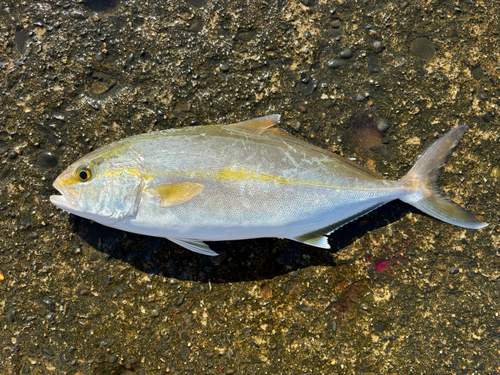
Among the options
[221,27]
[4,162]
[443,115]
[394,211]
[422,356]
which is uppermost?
[221,27]

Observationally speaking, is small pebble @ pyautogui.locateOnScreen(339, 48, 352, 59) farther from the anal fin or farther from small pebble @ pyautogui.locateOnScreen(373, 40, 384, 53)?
the anal fin

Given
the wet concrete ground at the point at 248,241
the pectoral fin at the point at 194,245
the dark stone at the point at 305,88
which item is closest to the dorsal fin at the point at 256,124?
the wet concrete ground at the point at 248,241

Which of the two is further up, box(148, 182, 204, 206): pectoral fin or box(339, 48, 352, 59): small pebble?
box(339, 48, 352, 59): small pebble

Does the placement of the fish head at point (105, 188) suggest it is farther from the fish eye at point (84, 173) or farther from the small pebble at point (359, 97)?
the small pebble at point (359, 97)

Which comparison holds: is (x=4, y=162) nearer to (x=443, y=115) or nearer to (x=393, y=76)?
(x=393, y=76)

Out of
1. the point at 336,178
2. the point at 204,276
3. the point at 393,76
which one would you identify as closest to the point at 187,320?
the point at 204,276

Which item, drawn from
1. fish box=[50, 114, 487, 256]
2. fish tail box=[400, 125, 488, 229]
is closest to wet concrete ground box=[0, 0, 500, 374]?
fish tail box=[400, 125, 488, 229]

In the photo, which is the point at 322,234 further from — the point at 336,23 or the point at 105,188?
the point at 336,23
